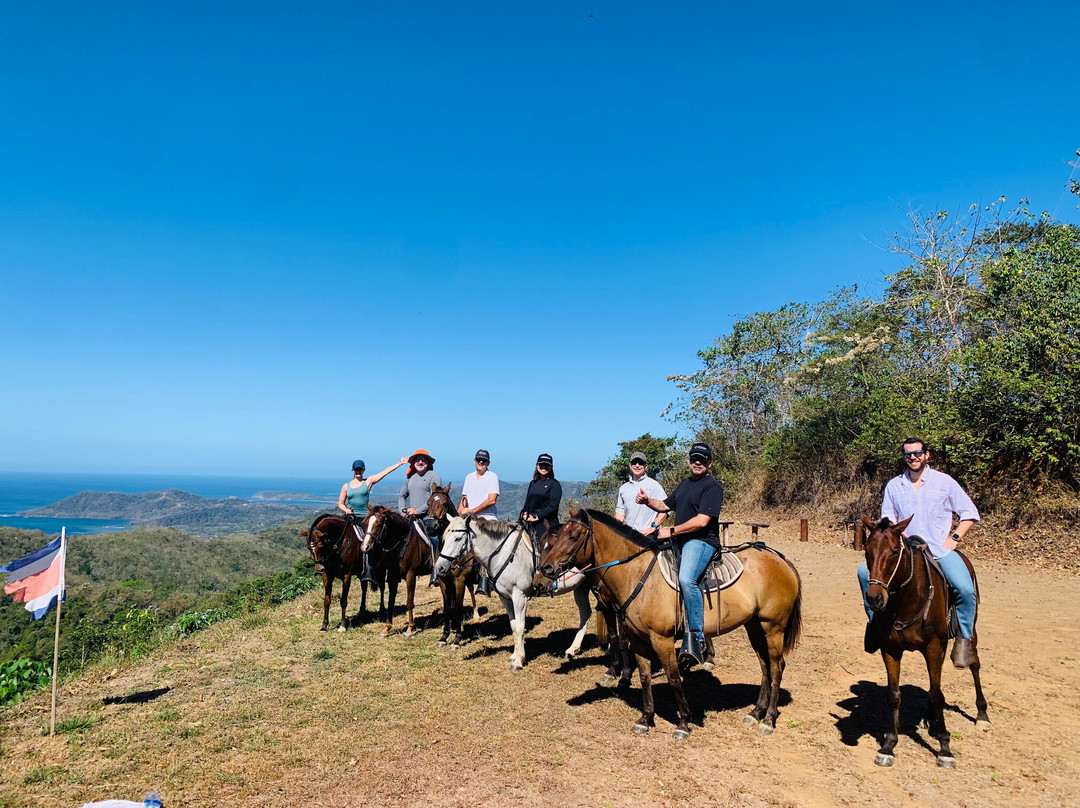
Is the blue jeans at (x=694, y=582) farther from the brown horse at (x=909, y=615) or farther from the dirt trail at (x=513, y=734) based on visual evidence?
the brown horse at (x=909, y=615)

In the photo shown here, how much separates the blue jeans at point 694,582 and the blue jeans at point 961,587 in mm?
1361

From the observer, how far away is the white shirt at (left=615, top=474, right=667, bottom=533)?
7516 millimetres

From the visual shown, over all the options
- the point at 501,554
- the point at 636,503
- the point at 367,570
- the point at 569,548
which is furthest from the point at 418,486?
the point at 569,548

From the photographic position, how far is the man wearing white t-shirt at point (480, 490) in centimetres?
884

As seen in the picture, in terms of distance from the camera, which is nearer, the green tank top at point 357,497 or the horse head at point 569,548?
the horse head at point 569,548

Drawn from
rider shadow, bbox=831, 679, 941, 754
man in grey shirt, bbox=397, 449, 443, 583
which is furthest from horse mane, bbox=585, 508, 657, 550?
man in grey shirt, bbox=397, 449, 443, 583

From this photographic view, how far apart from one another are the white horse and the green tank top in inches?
123

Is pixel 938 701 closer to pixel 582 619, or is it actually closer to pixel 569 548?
pixel 569 548

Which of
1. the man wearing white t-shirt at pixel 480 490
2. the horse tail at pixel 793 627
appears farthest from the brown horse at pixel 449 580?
the horse tail at pixel 793 627

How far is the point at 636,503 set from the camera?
7707 millimetres

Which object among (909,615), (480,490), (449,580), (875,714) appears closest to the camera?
(909,615)

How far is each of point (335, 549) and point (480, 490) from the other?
2.62 metres

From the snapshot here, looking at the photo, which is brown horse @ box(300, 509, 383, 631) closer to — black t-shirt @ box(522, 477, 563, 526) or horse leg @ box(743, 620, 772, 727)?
black t-shirt @ box(522, 477, 563, 526)

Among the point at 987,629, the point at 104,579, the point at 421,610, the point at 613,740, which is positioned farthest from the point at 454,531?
the point at 104,579
